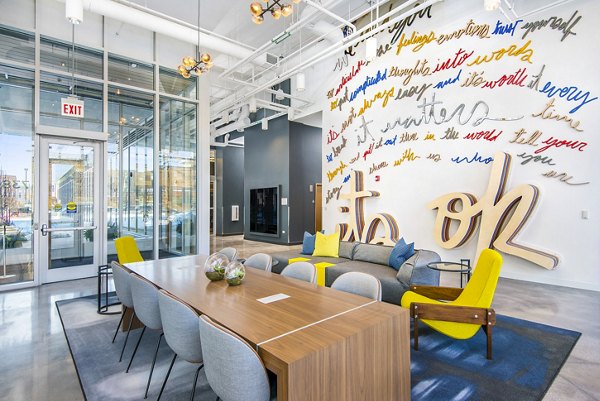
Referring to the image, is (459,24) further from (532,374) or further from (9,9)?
(9,9)

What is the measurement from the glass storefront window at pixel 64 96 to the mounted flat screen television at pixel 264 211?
5.76m

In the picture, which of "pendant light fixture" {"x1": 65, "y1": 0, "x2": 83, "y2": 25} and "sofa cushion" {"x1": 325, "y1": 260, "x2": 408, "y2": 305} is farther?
"sofa cushion" {"x1": 325, "y1": 260, "x2": 408, "y2": 305}

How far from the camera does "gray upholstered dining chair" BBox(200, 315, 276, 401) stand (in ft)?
4.43

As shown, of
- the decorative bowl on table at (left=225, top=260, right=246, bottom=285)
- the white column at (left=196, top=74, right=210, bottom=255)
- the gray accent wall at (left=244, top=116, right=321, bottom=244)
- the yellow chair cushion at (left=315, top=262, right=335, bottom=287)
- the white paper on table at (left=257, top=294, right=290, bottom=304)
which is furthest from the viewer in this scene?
the gray accent wall at (left=244, top=116, right=321, bottom=244)

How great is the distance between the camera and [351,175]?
8.09m

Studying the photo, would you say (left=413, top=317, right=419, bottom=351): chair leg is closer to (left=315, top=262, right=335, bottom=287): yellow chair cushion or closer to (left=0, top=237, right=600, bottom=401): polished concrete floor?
(left=0, top=237, right=600, bottom=401): polished concrete floor

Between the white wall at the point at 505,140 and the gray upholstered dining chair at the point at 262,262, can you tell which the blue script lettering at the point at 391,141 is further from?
the gray upholstered dining chair at the point at 262,262

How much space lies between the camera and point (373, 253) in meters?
5.07

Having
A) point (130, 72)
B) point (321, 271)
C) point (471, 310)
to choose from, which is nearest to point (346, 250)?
point (321, 271)

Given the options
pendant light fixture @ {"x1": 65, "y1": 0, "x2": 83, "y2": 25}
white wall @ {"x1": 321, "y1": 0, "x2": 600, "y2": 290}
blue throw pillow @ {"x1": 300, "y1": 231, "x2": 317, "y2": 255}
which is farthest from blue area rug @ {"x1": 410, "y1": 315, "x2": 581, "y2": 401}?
pendant light fixture @ {"x1": 65, "y1": 0, "x2": 83, "y2": 25}

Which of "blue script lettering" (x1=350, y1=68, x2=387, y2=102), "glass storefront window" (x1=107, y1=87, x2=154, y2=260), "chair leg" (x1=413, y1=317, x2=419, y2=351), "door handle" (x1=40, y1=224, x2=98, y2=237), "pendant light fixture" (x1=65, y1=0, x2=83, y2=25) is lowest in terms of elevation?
"chair leg" (x1=413, y1=317, x2=419, y2=351)

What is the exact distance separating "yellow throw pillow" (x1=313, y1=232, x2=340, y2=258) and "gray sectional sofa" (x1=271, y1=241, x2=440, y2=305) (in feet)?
0.34

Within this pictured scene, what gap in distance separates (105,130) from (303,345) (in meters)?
6.04

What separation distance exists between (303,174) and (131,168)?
556 centimetres
